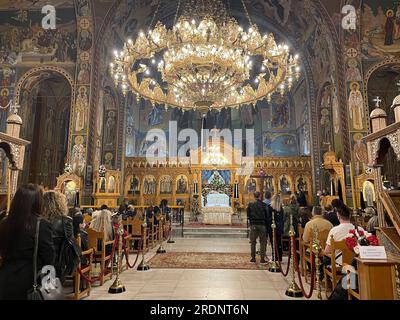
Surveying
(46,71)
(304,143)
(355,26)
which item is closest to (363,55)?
(355,26)

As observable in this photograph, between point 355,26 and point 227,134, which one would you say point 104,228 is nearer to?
point 355,26

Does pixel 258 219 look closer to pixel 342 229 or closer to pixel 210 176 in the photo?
pixel 342 229

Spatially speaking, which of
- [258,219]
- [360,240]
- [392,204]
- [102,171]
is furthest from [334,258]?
[102,171]

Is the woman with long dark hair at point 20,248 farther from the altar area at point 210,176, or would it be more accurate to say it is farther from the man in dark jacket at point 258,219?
the altar area at point 210,176

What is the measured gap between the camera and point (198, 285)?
4.47 m

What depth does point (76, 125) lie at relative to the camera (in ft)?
42.2

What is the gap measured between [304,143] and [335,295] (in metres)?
16.2

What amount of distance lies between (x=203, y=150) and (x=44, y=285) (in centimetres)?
1625

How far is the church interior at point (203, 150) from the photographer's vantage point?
389cm

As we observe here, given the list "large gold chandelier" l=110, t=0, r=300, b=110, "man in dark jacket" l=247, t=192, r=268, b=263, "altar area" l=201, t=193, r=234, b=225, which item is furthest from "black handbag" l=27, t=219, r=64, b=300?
"altar area" l=201, t=193, r=234, b=225

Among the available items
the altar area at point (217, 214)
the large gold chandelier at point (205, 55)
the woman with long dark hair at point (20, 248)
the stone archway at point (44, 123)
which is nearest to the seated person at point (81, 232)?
the woman with long dark hair at point (20, 248)

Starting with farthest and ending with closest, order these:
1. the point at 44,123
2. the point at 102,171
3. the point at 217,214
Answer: the point at 44,123
the point at 102,171
the point at 217,214

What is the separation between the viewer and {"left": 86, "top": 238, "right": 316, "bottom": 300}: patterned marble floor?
13.0 feet

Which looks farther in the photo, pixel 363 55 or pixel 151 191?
pixel 151 191
